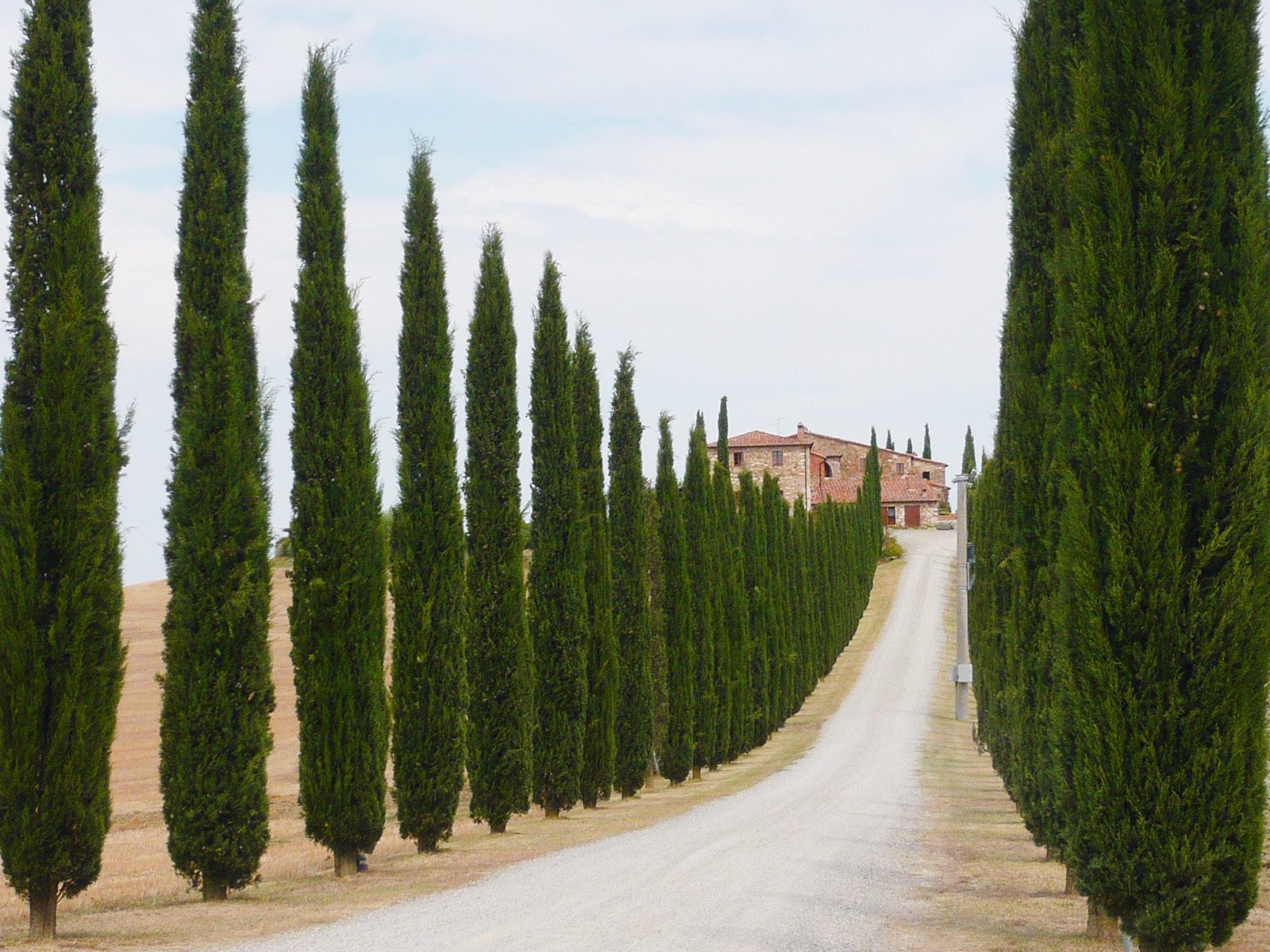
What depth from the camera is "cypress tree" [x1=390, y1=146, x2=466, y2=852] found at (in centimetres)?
1346

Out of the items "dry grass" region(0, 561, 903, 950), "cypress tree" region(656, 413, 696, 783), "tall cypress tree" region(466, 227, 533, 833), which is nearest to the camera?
"dry grass" region(0, 561, 903, 950)

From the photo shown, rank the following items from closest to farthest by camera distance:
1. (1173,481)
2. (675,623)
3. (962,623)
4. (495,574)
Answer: (1173,481), (495,574), (675,623), (962,623)

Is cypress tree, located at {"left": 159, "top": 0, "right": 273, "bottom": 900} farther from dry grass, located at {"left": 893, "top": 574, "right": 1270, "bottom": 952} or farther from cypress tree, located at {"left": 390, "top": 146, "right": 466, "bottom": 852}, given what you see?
dry grass, located at {"left": 893, "top": 574, "right": 1270, "bottom": 952}

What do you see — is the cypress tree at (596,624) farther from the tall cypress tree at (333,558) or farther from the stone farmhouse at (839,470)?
the stone farmhouse at (839,470)

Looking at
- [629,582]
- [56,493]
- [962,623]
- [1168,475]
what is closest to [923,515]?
[962,623]

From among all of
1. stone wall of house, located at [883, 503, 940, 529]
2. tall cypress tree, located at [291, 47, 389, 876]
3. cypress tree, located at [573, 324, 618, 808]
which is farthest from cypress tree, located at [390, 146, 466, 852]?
stone wall of house, located at [883, 503, 940, 529]

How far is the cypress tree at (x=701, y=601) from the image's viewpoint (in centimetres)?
2664

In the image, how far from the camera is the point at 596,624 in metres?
19.8

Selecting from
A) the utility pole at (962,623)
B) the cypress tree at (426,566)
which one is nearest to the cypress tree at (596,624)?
the cypress tree at (426,566)

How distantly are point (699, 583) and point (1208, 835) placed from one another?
20.6 meters

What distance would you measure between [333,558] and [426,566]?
227 centimetres

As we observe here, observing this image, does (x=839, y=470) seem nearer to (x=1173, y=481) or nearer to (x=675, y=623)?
(x=675, y=623)

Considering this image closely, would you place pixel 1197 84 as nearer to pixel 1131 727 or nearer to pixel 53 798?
pixel 1131 727

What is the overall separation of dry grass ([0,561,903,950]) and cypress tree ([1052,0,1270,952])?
20.5ft
